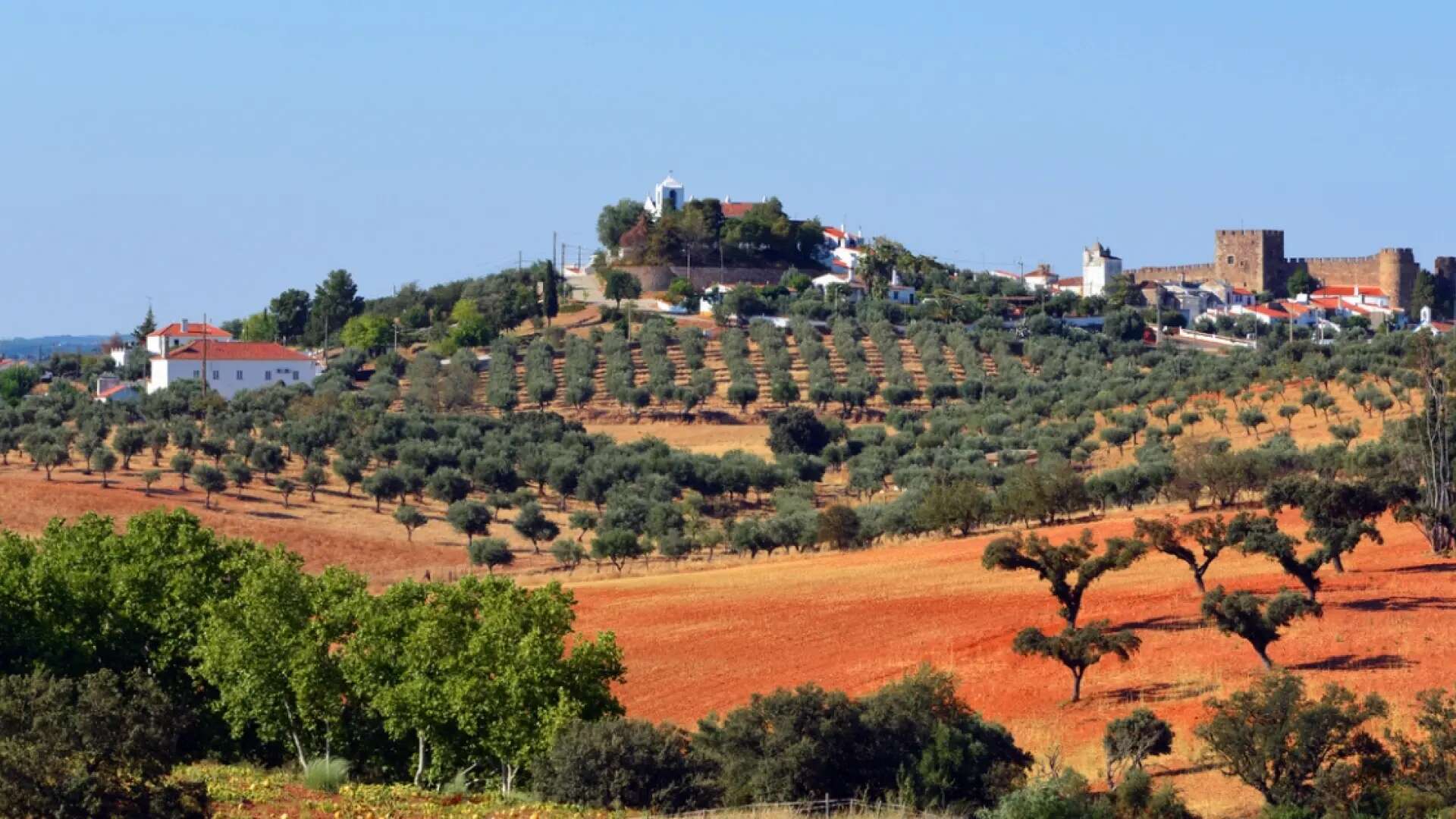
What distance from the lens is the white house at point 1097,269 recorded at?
134125 millimetres

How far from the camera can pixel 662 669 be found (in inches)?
1366

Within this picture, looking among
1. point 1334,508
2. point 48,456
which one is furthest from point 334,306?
point 1334,508

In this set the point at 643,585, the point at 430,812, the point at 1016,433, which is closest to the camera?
the point at 430,812

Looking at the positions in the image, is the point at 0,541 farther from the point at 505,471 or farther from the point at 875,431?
the point at 875,431

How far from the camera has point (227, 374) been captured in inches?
3752

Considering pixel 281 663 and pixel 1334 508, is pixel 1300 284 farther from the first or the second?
pixel 281 663

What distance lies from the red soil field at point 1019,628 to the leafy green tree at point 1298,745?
97 cm

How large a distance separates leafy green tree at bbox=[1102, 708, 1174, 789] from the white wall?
72889 mm

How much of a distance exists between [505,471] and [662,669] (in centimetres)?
3391

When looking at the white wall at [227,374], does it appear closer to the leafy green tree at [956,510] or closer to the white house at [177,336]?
the white house at [177,336]

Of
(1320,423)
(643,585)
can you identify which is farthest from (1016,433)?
(643,585)

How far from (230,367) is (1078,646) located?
7157cm

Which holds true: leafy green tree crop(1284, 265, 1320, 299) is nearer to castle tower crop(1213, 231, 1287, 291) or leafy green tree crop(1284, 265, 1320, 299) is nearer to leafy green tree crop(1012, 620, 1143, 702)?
castle tower crop(1213, 231, 1287, 291)

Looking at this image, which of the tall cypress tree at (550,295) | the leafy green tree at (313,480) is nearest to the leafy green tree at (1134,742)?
the leafy green tree at (313,480)
